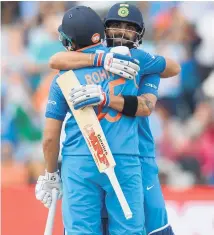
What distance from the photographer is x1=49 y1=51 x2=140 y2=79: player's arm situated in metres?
3.96

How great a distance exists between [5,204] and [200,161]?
2.58m

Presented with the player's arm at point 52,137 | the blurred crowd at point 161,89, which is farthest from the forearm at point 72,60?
the blurred crowd at point 161,89

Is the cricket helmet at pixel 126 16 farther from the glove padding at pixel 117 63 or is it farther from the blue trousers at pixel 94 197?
the blue trousers at pixel 94 197

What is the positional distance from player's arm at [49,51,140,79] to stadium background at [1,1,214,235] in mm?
4317

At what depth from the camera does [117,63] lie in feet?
13.0

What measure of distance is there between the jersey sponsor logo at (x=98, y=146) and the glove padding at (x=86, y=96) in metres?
0.13

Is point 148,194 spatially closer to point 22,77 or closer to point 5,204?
point 5,204

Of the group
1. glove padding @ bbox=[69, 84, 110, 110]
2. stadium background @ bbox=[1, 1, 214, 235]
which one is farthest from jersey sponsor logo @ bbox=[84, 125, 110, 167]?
stadium background @ bbox=[1, 1, 214, 235]

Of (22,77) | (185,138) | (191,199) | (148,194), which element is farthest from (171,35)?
(148,194)

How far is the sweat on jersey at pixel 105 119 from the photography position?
3.97 meters

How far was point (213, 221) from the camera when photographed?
607cm

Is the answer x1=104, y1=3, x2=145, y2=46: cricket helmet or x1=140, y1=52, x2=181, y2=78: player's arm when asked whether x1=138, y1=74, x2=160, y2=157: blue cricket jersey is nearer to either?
x1=140, y1=52, x2=181, y2=78: player's arm

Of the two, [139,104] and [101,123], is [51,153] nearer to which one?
[101,123]

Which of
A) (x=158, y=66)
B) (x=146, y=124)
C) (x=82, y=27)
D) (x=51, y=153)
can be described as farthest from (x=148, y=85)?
(x=51, y=153)
